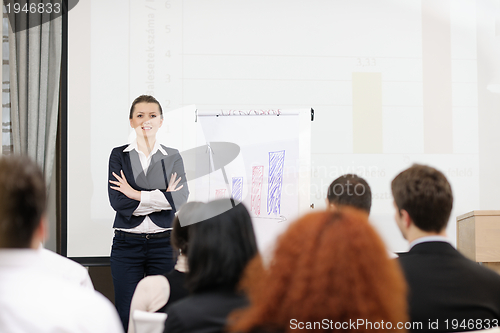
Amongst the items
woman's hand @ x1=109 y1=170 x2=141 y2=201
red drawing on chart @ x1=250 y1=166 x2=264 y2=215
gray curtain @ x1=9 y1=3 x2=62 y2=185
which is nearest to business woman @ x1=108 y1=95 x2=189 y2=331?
woman's hand @ x1=109 y1=170 x2=141 y2=201

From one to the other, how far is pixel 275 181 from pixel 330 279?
7.54ft

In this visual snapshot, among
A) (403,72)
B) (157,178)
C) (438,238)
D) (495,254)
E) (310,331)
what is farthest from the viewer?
(403,72)

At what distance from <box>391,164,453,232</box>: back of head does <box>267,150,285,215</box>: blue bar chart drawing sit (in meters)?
1.61

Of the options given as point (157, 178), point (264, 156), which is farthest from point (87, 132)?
point (264, 156)

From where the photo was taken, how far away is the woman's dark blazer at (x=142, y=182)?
2.59 metres

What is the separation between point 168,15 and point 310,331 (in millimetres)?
2929

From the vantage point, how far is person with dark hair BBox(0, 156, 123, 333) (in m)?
0.87

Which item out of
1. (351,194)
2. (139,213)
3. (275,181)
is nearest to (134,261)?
(139,213)

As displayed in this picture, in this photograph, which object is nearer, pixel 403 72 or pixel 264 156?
pixel 264 156

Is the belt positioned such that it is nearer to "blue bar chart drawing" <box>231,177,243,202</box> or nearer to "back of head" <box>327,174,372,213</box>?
"blue bar chart drawing" <box>231,177,243,202</box>

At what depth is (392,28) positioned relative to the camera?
10.6 feet

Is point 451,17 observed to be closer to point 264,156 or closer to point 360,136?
point 360,136

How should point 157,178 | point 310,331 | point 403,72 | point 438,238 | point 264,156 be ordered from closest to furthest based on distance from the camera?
point 310,331, point 438,238, point 157,178, point 264,156, point 403,72

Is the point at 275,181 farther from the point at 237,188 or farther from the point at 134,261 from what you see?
the point at 134,261
